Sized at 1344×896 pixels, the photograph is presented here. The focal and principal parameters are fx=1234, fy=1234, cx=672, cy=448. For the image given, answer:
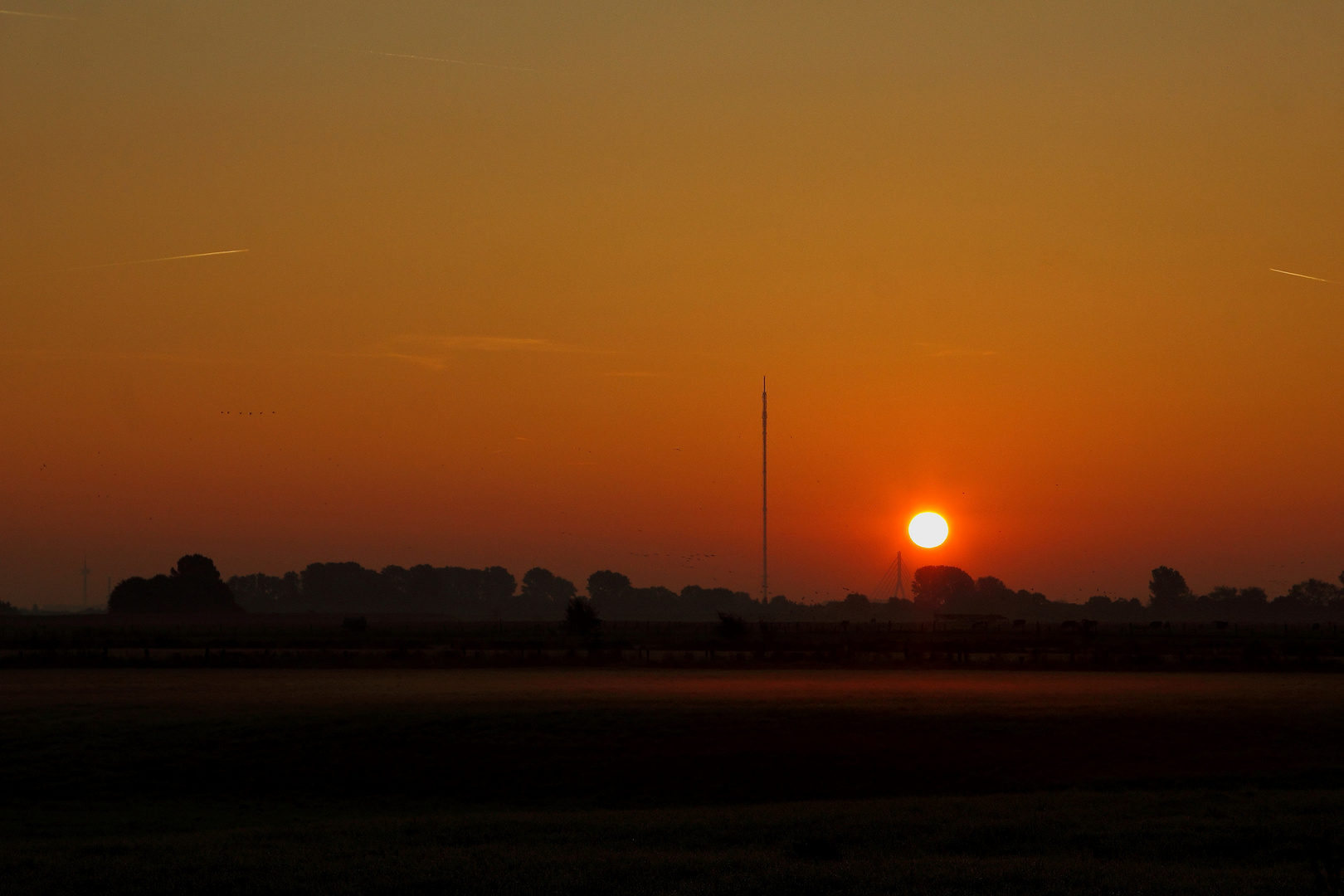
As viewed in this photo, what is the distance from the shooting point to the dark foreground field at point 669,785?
65.0 feet

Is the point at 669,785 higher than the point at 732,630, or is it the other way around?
the point at 732,630

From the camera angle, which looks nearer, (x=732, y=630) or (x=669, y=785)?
(x=669, y=785)

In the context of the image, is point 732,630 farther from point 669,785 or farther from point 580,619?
point 669,785

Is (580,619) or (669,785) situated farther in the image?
(580,619)

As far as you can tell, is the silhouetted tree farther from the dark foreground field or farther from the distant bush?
the dark foreground field

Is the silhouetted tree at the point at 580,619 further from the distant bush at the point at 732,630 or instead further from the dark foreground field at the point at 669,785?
the dark foreground field at the point at 669,785

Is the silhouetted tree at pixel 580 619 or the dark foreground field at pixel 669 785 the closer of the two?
the dark foreground field at pixel 669 785

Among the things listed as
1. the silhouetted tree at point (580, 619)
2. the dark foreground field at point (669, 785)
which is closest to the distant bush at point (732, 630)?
the silhouetted tree at point (580, 619)

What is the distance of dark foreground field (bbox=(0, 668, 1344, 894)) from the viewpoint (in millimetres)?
19797

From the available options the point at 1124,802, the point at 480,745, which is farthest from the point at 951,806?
the point at 480,745

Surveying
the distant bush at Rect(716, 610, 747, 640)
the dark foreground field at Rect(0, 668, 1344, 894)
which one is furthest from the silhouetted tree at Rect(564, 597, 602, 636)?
the dark foreground field at Rect(0, 668, 1344, 894)

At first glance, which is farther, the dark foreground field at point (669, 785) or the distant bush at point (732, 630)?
the distant bush at point (732, 630)

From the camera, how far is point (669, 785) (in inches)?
1350

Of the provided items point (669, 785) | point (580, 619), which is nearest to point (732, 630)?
point (580, 619)
